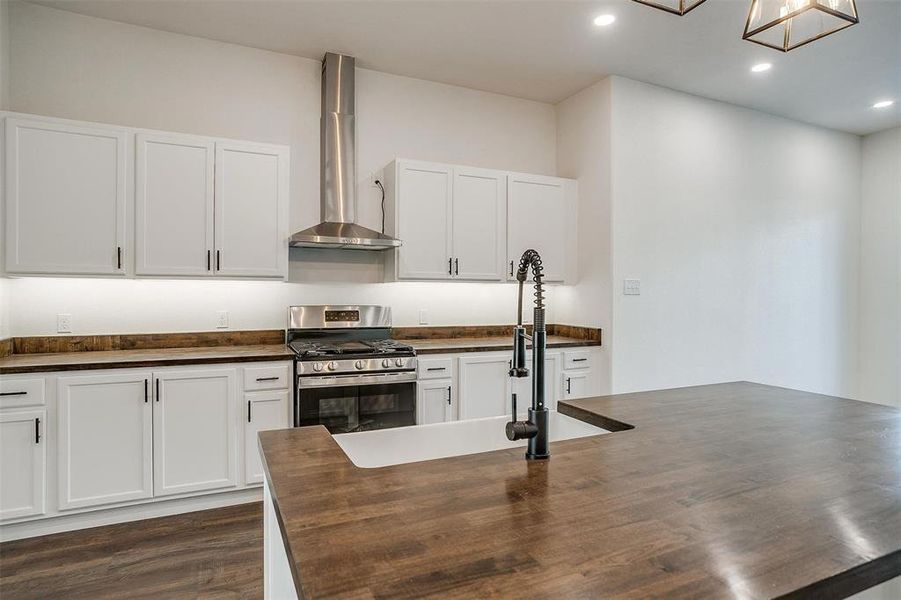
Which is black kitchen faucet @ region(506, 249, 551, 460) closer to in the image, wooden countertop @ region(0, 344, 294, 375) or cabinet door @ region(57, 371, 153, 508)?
wooden countertop @ region(0, 344, 294, 375)

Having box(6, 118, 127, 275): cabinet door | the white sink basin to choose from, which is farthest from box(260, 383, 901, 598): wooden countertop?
box(6, 118, 127, 275): cabinet door

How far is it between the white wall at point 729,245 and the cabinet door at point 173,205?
295 cm

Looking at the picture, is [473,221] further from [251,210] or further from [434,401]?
[251,210]

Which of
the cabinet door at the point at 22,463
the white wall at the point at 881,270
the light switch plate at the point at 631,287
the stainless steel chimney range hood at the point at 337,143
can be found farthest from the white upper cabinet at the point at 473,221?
the white wall at the point at 881,270

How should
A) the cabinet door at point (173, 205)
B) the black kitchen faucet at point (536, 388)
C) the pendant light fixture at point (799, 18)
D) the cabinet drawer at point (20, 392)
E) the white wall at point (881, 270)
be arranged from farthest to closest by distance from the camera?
the white wall at point (881, 270)
the cabinet door at point (173, 205)
the cabinet drawer at point (20, 392)
the pendant light fixture at point (799, 18)
the black kitchen faucet at point (536, 388)

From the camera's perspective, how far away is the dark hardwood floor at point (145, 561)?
2.18 m

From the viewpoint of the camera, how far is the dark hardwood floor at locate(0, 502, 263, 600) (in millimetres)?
2184

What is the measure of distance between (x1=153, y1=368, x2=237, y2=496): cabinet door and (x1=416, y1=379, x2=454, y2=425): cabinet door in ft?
3.83

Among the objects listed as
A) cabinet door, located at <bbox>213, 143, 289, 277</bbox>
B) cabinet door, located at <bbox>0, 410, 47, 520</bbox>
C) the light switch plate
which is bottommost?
cabinet door, located at <bbox>0, 410, 47, 520</bbox>

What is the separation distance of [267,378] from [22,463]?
124cm

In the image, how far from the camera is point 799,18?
81.4 inches

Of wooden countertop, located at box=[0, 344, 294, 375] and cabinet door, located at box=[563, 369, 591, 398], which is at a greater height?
wooden countertop, located at box=[0, 344, 294, 375]

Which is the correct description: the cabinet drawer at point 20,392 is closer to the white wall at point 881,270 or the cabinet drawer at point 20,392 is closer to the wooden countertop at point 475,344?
the wooden countertop at point 475,344

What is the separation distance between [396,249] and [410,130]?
1086mm
